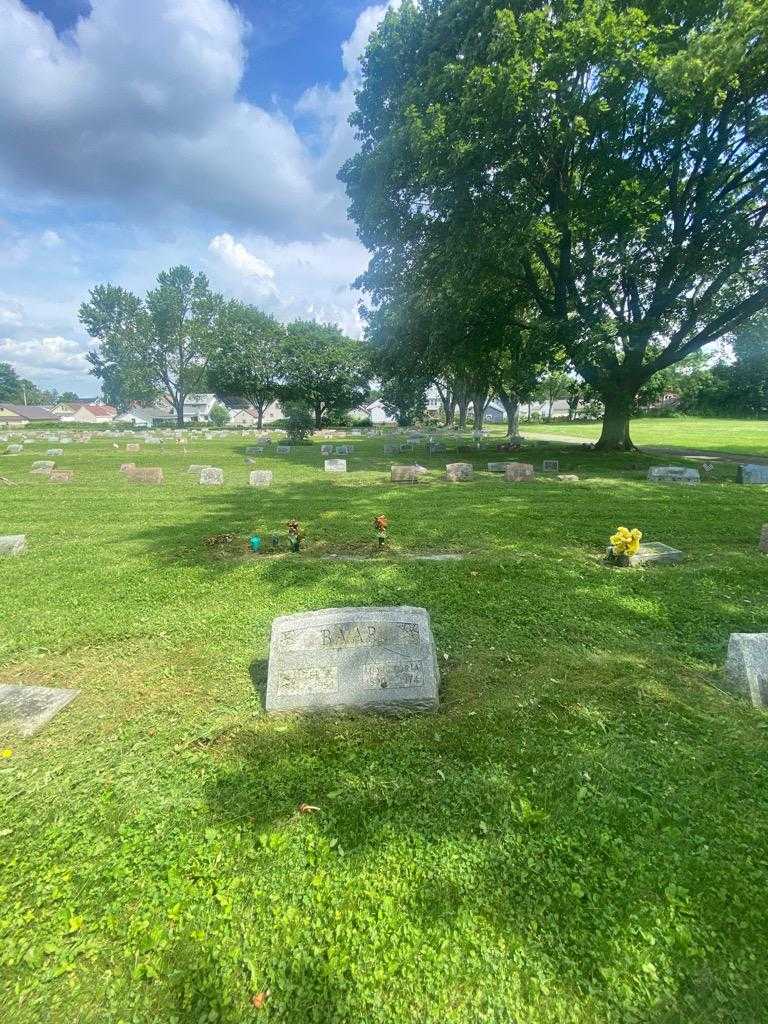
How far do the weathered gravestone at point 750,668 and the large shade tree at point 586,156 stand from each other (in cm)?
1540

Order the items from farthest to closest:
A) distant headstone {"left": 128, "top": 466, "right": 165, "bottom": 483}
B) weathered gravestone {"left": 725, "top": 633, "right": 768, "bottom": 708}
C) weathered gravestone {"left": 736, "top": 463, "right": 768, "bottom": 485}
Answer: distant headstone {"left": 128, "top": 466, "right": 165, "bottom": 483}, weathered gravestone {"left": 736, "top": 463, "right": 768, "bottom": 485}, weathered gravestone {"left": 725, "top": 633, "right": 768, "bottom": 708}

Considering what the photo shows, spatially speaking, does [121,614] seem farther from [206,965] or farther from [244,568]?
[206,965]

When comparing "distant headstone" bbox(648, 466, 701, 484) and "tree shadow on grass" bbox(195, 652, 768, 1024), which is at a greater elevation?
"distant headstone" bbox(648, 466, 701, 484)

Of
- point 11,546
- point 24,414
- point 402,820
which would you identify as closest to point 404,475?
point 11,546

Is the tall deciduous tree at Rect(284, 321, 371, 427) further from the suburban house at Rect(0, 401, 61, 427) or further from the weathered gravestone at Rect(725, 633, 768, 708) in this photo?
the suburban house at Rect(0, 401, 61, 427)

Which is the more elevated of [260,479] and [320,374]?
[320,374]

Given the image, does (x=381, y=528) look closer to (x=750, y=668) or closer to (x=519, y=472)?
(x=750, y=668)

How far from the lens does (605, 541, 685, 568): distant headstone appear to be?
6659 millimetres

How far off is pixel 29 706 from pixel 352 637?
2530 millimetres

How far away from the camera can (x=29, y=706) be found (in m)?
3.71

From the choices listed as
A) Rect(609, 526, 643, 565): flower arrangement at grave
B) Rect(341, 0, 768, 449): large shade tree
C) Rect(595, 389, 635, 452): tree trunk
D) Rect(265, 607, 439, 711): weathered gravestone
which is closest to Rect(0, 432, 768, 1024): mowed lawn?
Rect(265, 607, 439, 711): weathered gravestone

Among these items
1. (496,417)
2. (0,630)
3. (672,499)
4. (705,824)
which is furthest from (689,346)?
(496,417)

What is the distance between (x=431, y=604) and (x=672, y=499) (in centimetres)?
819

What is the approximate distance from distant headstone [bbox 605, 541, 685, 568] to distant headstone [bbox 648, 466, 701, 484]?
8.16 meters
